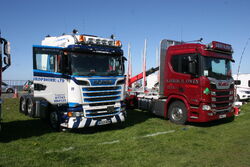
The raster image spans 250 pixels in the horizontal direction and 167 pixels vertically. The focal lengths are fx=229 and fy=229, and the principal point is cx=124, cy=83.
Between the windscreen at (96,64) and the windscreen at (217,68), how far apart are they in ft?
10.1

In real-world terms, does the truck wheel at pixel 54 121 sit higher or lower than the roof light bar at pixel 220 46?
lower

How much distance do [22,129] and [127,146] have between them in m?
4.13

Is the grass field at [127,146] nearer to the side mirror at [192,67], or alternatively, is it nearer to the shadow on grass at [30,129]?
the shadow on grass at [30,129]

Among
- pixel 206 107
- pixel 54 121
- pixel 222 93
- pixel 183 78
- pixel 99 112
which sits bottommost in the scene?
pixel 54 121

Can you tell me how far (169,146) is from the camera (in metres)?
6.20

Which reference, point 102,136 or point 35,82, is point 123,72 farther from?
point 35,82

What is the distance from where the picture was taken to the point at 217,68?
28.4ft

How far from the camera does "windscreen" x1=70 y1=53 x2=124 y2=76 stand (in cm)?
714

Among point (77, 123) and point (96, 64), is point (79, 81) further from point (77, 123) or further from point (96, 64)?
point (77, 123)

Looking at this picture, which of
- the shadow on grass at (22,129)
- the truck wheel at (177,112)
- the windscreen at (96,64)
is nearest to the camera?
the shadow on grass at (22,129)

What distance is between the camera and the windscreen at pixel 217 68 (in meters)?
8.31

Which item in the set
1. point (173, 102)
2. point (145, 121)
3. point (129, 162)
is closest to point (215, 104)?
point (173, 102)

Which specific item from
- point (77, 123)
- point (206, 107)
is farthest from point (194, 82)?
point (77, 123)

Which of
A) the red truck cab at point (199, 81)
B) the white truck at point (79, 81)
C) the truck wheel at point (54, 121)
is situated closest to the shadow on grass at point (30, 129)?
the truck wheel at point (54, 121)
